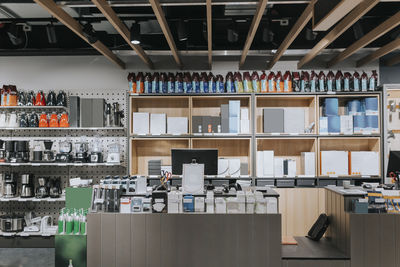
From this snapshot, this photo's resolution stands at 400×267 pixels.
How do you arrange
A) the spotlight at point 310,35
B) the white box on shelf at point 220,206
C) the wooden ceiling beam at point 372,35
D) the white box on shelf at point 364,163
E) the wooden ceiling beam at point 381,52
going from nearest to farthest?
the white box on shelf at point 220,206 < the wooden ceiling beam at point 372,35 < the wooden ceiling beam at point 381,52 < the spotlight at point 310,35 < the white box on shelf at point 364,163

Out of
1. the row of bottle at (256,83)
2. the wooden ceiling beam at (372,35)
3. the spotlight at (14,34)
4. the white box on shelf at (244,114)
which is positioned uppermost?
the spotlight at (14,34)

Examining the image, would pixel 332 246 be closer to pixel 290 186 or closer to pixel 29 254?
pixel 290 186

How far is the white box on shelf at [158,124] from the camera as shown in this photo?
504 cm

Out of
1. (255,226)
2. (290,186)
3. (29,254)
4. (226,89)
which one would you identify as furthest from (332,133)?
(29,254)

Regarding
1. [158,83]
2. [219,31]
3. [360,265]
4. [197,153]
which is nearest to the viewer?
[360,265]

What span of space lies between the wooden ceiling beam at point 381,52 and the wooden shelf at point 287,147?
58.7 inches

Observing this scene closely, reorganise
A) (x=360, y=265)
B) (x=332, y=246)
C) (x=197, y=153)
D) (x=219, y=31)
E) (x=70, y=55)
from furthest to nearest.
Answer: (x=70, y=55)
(x=219, y=31)
(x=197, y=153)
(x=332, y=246)
(x=360, y=265)

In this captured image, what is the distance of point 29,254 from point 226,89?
385cm

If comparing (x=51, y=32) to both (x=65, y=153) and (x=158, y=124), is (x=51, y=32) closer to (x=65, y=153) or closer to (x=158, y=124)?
(x=65, y=153)

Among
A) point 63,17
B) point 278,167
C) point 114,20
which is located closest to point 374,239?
point 278,167

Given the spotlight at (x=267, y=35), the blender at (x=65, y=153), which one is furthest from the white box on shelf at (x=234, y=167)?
the blender at (x=65, y=153)

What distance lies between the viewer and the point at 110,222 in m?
3.03

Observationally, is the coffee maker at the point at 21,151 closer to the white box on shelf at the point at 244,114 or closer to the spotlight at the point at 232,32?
the white box on shelf at the point at 244,114

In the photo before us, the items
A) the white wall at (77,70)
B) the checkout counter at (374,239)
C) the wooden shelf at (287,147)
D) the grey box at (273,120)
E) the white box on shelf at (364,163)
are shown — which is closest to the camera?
the checkout counter at (374,239)
